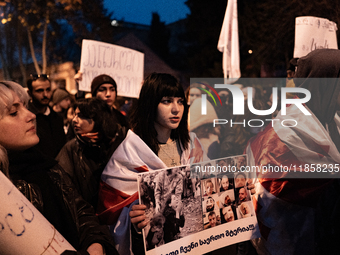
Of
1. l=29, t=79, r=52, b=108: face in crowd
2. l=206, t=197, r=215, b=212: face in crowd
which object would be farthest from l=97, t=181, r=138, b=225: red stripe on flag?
l=29, t=79, r=52, b=108: face in crowd

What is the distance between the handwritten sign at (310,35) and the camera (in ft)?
14.1

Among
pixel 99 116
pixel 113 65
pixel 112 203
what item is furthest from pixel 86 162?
pixel 113 65

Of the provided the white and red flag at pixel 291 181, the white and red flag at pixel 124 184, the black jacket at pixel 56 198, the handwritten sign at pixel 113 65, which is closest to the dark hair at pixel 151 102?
the white and red flag at pixel 124 184

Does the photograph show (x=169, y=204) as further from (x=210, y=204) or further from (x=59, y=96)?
(x=59, y=96)

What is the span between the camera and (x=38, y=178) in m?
1.84

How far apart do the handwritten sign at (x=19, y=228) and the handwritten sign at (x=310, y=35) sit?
391 cm

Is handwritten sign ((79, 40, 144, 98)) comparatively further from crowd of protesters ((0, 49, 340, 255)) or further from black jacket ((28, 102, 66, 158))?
crowd of protesters ((0, 49, 340, 255))

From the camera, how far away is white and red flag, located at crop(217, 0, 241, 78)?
555 centimetres

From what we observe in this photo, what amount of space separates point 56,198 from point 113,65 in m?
3.74

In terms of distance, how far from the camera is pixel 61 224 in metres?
1.87

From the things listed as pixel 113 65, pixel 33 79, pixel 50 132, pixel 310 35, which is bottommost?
pixel 50 132

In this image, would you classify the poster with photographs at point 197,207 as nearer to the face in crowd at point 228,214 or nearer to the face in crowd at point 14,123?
the face in crowd at point 228,214

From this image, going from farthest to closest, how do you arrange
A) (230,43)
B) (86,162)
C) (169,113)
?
(230,43), (86,162), (169,113)

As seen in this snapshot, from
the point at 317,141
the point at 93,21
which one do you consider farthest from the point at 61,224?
the point at 93,21
